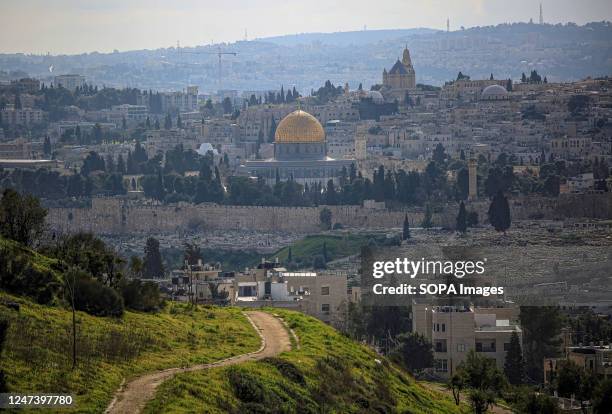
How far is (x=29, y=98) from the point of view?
448 feet

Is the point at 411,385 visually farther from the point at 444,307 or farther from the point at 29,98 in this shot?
the point at 29,98

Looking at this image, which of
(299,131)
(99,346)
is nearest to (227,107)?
(299,131)

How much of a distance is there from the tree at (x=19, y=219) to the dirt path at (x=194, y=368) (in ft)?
11.9

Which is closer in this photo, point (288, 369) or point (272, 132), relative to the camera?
point (288, 369)

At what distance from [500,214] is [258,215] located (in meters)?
14.9

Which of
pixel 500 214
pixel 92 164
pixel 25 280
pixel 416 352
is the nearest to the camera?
pixel 25 280

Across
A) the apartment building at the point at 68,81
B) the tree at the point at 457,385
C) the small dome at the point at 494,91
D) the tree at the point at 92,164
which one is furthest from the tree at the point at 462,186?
the apartment building at the point at 68,81

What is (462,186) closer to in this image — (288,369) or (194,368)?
(288,369)

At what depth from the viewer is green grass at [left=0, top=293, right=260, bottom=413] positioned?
21.1m

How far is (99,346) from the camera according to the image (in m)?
23.4

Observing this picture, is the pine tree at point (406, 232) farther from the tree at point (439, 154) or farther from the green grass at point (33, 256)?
the green grass at point (33, 256)

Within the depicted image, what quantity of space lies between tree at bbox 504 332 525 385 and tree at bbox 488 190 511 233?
3315 cm

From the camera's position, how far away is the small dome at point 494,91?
392 ft

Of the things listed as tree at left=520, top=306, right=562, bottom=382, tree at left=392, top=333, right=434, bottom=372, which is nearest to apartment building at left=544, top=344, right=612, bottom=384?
tree at left=520, top=306, right=562, bottom=382
